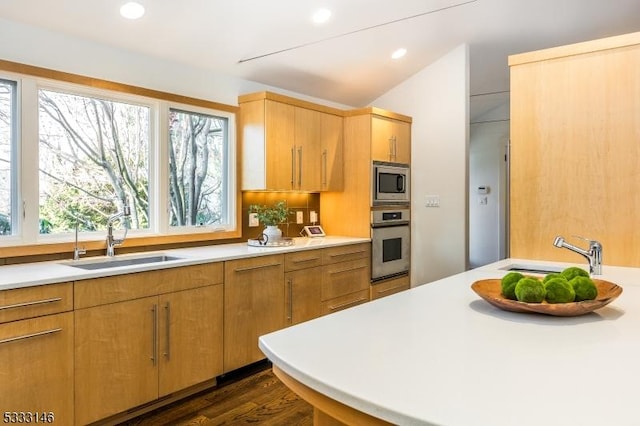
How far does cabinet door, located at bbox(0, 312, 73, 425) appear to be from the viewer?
1.92 metres

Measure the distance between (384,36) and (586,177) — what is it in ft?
6.51

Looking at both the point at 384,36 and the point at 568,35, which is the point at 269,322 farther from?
the point at 568,35

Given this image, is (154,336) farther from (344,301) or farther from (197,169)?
(344,301)

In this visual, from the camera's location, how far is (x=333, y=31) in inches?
134

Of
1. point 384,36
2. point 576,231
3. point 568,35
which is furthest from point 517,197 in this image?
point 568,35

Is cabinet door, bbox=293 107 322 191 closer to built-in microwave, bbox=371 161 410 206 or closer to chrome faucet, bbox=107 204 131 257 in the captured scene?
built-in microwave, bbox=371 161 410 206

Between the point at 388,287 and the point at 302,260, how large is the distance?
1.28m

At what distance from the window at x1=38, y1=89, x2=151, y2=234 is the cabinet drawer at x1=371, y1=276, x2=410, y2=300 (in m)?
2.12

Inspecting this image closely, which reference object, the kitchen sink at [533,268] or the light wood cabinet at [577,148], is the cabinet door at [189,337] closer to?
the kitchen sink at [533,268]

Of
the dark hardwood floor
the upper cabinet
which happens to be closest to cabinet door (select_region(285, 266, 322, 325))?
the dark hardwood floor

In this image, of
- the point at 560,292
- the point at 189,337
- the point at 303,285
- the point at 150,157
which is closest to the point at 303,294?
the point at 303,285

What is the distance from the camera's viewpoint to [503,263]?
2512 millimetres

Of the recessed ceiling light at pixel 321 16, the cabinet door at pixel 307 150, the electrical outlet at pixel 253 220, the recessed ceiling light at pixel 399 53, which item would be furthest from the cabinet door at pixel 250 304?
the recessed ceiling light at pixel 399 53

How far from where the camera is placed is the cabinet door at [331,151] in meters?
4.08
